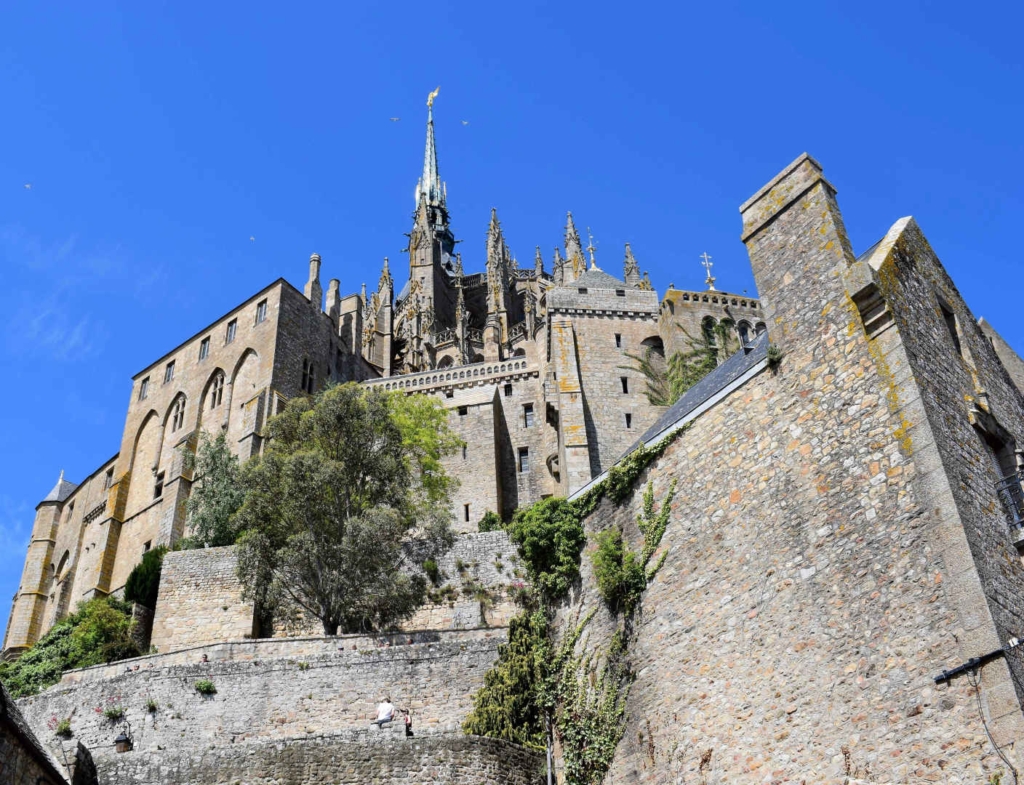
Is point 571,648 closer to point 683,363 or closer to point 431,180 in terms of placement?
point 683,363

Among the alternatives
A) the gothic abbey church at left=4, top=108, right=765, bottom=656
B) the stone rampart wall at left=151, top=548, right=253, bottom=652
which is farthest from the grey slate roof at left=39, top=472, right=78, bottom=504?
the stone rampart wall at left=151, top=548, right=253, bottom=652

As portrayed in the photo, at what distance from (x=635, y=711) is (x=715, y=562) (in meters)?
2.57

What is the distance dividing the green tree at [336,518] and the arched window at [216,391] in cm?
1651

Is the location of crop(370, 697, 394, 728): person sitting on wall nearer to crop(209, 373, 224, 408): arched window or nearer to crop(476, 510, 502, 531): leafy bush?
crop(476, 510, 502, 531): leafy bush

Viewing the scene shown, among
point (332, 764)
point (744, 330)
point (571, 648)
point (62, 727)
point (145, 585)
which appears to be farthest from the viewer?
point (744, 330)

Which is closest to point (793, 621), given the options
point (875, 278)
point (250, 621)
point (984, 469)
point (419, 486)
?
point (984, 469)

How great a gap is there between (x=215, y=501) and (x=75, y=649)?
20.1 ft

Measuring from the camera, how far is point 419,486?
111 ft

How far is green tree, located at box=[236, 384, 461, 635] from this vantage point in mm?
23109

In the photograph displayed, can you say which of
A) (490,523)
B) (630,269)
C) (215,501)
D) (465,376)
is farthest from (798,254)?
(630,269)

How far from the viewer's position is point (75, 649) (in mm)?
27484

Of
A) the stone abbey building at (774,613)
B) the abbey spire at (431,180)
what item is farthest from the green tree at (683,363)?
the abbey spire at (431,180)

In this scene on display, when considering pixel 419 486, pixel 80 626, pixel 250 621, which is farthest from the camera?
pixel 419 486

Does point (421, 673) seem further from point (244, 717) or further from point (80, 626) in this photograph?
point (80, 626)
